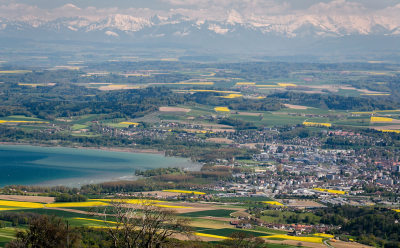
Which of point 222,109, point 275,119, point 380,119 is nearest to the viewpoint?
point 380,119

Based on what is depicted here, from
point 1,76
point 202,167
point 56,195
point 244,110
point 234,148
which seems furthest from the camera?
point 1,76

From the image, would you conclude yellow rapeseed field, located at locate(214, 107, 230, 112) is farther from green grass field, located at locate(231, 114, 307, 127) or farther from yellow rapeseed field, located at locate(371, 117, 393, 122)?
yellow rapeseed field, located at locate(371, 117, 393, 122)

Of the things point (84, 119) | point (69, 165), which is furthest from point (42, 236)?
point (84, 119)

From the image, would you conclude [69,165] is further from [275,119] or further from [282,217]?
[275,119]

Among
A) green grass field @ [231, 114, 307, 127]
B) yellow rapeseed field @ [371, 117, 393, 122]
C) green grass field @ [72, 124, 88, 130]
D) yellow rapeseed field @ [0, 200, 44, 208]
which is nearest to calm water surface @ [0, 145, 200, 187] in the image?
yellow rapeseed field @ [0, 200, 44, 208]

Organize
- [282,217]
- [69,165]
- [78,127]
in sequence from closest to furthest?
[282,217]
[69,165]
[78,127]

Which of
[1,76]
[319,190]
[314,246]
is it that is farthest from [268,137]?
[1,76]

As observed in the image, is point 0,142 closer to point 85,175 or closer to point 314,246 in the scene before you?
point 85,175

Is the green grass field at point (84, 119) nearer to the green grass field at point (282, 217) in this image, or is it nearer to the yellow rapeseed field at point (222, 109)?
the yellow rapeseed field at point (222, 109)
